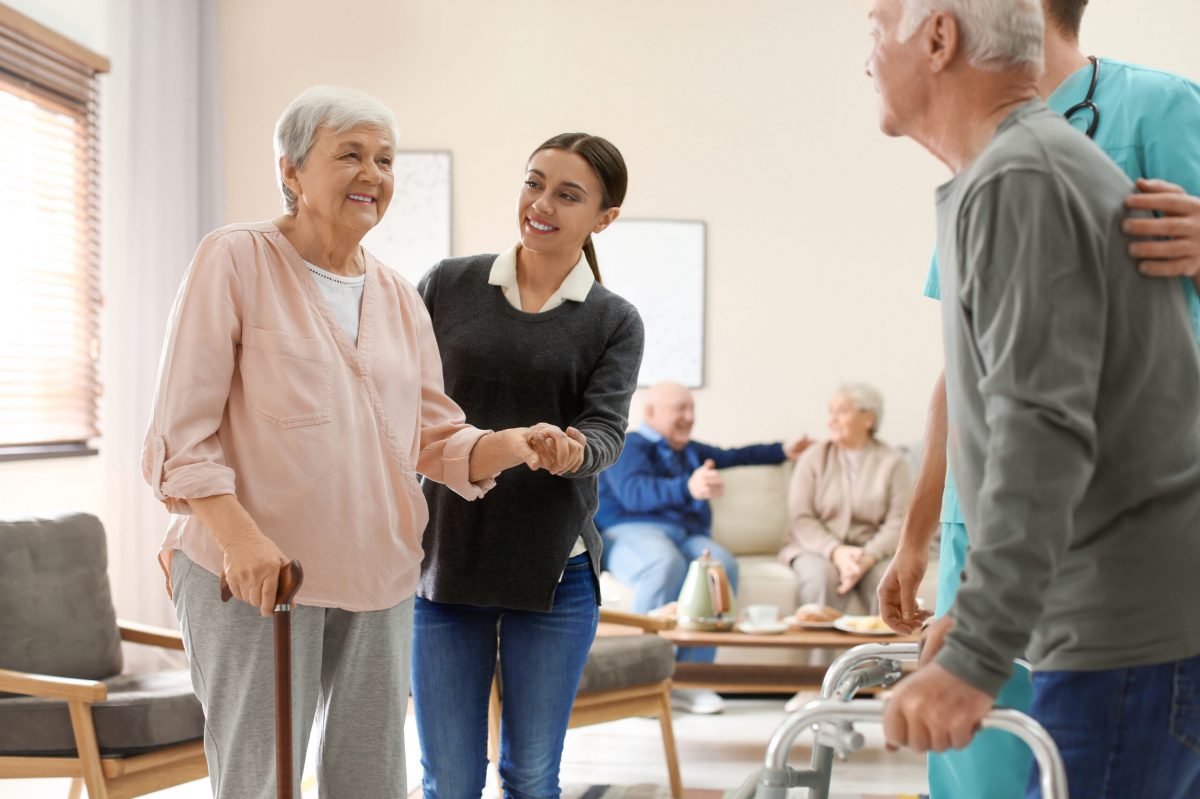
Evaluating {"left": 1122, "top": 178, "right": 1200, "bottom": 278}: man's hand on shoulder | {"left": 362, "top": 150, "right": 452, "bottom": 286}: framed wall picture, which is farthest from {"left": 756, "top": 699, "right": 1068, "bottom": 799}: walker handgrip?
{"left": 362, "top": 150, "right": 452, "bottom": 286}: framed wall picture

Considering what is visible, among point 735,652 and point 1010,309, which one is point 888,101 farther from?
point 735,652

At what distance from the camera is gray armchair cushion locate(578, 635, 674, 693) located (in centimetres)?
334

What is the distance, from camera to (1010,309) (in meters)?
0.94

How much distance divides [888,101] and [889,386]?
462 centimetres

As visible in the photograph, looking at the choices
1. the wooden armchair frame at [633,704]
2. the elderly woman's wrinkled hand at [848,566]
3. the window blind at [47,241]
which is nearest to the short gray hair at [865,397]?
the elderly woman's wrinkled hand at [848,566]

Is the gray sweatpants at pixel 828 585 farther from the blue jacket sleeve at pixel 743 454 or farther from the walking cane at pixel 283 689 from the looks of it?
the walking cane at pixel 283 689

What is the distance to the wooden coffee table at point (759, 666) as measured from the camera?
12.5 ft

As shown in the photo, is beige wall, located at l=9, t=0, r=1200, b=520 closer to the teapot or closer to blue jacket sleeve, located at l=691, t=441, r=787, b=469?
blue jacket sleeve, located at l=691, t=441, r=787, b=469

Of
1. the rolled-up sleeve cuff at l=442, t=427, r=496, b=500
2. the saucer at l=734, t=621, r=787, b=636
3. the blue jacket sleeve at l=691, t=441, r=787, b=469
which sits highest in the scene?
the rolled-up sleeve cuff at l=442, t=427, r=496, b=500

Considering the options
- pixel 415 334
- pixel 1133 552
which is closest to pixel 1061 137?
pixel 1133 552

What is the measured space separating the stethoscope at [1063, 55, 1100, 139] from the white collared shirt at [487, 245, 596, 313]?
34.6 inches

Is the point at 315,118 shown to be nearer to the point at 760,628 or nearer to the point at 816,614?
the point at 760,628

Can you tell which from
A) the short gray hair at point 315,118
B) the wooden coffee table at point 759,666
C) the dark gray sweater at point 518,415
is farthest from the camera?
the wooden coffee table at point 759,666

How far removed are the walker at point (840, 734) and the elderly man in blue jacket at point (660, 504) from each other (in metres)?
3.40
